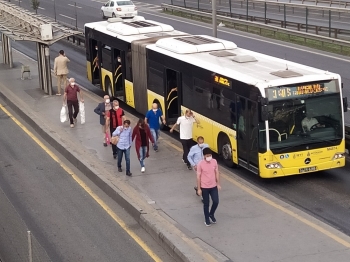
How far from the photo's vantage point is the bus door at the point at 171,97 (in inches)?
802

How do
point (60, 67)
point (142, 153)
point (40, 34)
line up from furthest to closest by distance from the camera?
point (40, 34)
point (60, 67)
point (142, 153)

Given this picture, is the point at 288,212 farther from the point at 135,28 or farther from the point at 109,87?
the point at 109,87

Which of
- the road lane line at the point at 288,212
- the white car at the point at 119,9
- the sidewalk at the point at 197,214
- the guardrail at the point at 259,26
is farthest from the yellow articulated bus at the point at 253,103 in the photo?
the white car at the point at 119,9

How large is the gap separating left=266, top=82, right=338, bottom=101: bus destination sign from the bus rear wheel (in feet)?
6.74

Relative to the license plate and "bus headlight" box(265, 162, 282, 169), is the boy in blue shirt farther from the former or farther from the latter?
the license plate

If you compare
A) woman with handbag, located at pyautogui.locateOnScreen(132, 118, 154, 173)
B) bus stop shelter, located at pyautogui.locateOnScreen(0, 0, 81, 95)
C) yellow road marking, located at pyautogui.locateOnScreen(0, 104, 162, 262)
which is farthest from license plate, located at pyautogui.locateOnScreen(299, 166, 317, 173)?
bus stop shelter, located at pyautogui.locateOnScreen(0, 0, 81, 95)

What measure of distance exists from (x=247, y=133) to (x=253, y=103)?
0.74m

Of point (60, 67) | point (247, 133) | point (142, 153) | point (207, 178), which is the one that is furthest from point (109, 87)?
point (207, 178)

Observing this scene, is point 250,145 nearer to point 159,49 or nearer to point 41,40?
point 159,49

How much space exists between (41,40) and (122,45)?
11.4 feet

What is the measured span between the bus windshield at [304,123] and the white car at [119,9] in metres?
36.1

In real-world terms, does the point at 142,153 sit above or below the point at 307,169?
above

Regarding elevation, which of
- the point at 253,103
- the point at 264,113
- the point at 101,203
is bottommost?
the point at 101,203

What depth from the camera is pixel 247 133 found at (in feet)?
53.4
